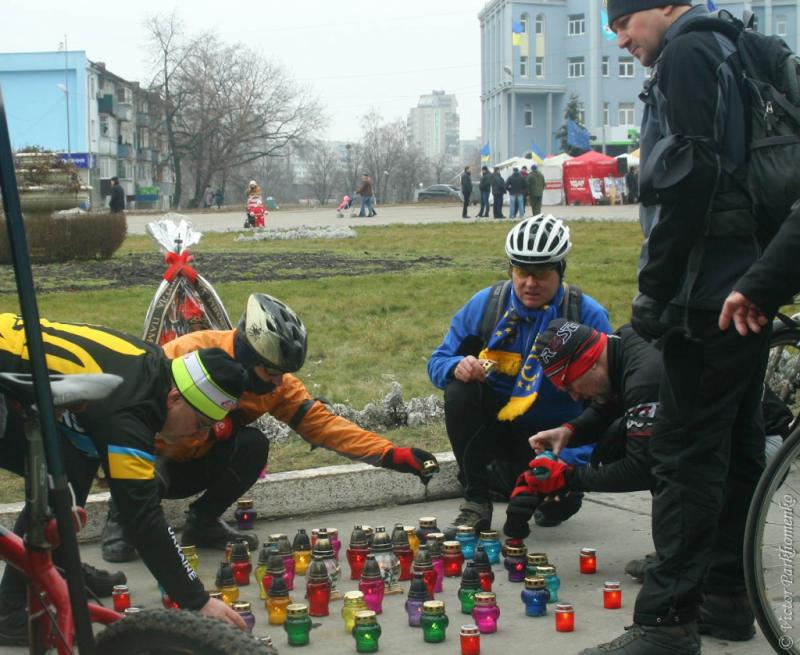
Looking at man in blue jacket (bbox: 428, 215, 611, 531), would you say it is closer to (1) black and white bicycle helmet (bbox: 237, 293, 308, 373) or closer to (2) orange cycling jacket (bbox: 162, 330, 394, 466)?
(2) orange cycling jacket (bbox: 162, 330, 394, 466)

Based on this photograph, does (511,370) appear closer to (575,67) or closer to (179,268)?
(179,268)

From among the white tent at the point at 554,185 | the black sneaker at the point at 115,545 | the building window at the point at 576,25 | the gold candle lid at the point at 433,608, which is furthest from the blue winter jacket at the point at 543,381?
the building window at the point at 576,25

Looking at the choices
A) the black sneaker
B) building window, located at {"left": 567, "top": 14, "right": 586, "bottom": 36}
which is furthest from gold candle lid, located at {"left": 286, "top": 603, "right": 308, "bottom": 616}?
building window, located at {"left": 567, "top": 14, "right": 586, "bottom": 36}

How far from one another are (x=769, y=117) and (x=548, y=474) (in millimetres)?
1949

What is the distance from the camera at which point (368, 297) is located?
14172 millimetres

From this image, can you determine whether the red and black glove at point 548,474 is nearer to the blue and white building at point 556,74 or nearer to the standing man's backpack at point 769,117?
the standing man's backpack at point 769,117

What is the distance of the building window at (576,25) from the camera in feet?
333

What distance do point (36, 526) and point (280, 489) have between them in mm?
3332

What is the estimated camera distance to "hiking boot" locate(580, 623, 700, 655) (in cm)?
398

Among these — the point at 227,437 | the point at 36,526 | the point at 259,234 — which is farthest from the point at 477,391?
the point at 259,234

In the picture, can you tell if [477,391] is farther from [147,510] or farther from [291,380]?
[147,510]

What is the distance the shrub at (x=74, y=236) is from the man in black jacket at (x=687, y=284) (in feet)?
63.6

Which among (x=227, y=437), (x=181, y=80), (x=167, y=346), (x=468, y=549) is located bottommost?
(x=468, y=549)

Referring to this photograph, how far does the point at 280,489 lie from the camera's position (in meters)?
6.36
